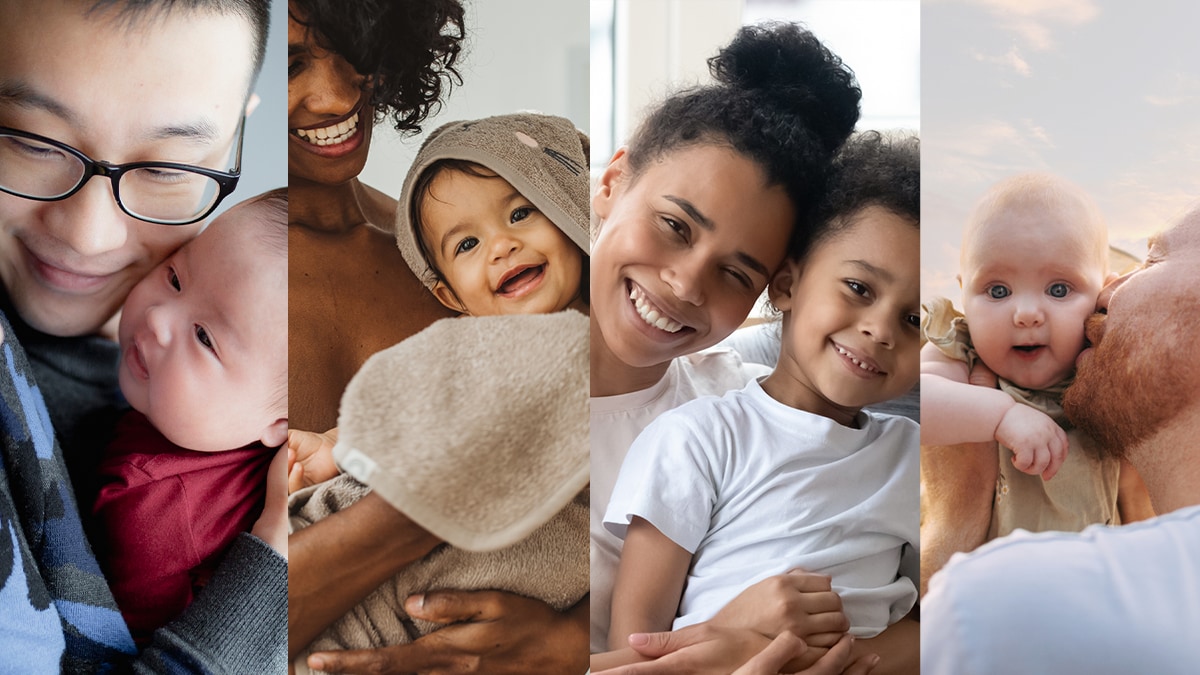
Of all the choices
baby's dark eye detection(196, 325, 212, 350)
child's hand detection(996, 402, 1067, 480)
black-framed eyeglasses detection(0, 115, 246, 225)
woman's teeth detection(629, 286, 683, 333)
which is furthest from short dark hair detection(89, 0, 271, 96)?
child's hand detection(996, 402, 1067, 480)

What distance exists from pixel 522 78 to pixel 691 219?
42 centimetres

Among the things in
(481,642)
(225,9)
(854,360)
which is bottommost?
(481,642)

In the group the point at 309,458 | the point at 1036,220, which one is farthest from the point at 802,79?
the point at 309,458

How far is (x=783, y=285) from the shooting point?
6.56ft

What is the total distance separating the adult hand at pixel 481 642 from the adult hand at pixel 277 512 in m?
0.22

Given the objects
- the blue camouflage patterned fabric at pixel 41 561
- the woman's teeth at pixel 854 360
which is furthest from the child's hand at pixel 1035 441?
the blue camouflage patterned fabric at pixel 41 561

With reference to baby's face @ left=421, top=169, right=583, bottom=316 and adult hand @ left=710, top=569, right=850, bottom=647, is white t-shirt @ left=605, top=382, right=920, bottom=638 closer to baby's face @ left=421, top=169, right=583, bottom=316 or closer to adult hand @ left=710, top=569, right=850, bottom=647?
adult hand @ left=710, top=569, right=850, bottom=647

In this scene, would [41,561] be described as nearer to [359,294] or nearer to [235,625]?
[235,625]

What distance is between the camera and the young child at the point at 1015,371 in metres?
1.92

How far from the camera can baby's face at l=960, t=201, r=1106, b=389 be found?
1922 mm

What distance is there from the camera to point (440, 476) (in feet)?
6.56

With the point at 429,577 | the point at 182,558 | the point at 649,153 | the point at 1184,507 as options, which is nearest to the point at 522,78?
the point at 649,153

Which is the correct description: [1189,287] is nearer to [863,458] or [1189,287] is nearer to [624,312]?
[863,458]

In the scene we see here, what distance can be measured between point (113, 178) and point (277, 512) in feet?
2.22
